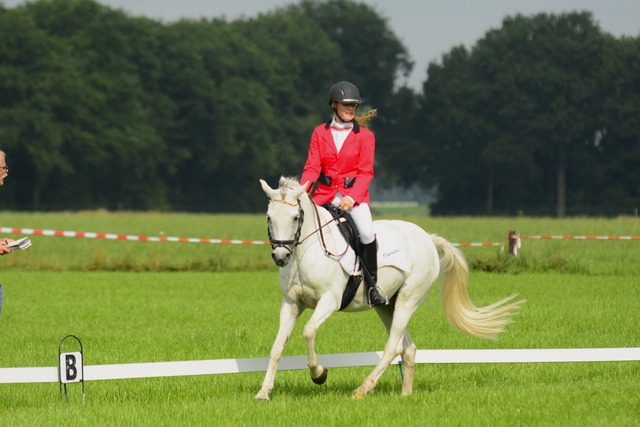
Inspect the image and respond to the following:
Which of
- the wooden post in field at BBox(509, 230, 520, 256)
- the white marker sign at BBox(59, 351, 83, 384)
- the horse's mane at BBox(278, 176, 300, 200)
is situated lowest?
the wooden post in field at BBox(509, 230, 520, 256)

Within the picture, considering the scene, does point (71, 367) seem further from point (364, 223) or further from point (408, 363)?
point (408, 363)

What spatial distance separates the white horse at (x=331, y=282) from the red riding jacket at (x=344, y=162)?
1.70 feet

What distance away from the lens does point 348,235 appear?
770cm

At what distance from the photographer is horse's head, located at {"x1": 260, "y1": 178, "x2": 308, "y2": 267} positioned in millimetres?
6746

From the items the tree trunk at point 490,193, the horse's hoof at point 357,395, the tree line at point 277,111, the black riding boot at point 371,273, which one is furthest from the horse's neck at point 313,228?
the tree trunk at point 490,193

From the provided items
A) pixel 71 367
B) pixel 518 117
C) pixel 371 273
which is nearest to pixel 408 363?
pixel 371 273

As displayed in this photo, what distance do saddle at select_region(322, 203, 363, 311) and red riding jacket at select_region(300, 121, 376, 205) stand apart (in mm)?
179

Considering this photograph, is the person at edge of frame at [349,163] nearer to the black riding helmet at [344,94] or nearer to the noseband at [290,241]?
the black riding helmet at [344,94]

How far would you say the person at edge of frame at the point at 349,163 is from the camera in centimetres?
773

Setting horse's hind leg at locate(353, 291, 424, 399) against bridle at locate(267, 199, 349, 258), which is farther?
horse's hind leg at locate(353, 291, 424, 399)

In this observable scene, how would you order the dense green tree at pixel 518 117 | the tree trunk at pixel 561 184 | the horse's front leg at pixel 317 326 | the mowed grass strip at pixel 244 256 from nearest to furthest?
the horse's front leg at pixel 317 326
the mowed grass strip at pixel 244 256
the tree trunk at pixel 561 184
the dense green tree at pixel 518 117

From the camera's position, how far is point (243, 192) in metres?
74.1

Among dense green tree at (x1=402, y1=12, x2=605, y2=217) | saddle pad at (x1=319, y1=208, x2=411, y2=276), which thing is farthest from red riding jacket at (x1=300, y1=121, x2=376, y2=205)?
dense green tree at (x1=402, y1=12, x2=605, y2=217)

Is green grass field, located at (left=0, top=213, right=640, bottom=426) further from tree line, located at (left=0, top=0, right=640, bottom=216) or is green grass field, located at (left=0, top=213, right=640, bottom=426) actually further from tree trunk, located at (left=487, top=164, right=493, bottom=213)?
tree trunk, located at (left=487, top=164, right=493, bottom=213)
